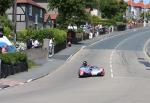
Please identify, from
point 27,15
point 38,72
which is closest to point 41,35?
point 38,72

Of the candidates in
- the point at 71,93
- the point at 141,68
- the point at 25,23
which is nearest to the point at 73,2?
the point at 25,23

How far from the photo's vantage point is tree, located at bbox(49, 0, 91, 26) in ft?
265

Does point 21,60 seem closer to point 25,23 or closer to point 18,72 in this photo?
point 18,72

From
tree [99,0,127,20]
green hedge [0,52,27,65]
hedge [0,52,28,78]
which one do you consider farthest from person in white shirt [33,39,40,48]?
tree [99,0,127,20]

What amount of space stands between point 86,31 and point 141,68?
5513 centimetres

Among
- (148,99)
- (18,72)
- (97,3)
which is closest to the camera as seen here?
(148,99)

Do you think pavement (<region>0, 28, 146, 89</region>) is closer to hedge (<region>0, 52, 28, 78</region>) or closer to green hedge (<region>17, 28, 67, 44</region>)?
hedge (<region>0, 52, 28, 78</region>)

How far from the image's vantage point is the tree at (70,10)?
80856 millimetres

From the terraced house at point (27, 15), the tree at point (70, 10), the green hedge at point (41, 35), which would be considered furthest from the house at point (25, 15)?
the green hedge at point (41, 35)

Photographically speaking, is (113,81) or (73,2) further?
(73,2)

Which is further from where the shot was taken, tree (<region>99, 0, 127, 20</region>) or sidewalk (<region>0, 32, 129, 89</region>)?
tree (<region>99, 0, 127, 20</region>)

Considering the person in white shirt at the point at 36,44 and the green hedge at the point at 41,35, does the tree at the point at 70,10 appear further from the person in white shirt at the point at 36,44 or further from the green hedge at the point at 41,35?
the person in white shirt at the point at 36,44

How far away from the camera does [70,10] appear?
8175 centimetres

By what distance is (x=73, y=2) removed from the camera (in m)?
80.7
